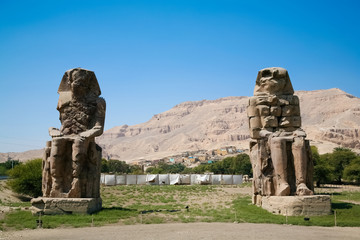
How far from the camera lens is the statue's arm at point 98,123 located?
11.3 m

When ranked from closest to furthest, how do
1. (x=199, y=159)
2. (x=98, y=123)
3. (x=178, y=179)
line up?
1. (x=98, y=123)
2. (x=178, y=179)
3. (x=199, y=159)

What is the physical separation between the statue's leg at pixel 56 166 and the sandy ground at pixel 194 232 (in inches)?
89.3

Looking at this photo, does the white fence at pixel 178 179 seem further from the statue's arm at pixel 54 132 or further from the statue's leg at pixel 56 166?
the statue's leg at pixel 56 166

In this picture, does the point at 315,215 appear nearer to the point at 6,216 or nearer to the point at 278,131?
the point at 278,131

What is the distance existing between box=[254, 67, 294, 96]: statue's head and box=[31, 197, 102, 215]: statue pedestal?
7.41 m

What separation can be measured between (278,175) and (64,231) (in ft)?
22.2

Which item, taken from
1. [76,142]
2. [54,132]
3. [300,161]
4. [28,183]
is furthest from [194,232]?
[28,183]

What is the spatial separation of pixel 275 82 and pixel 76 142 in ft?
24.2

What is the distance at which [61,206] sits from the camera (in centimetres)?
1062

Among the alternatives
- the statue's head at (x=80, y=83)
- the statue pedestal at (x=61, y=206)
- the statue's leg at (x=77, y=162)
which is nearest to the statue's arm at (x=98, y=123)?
the statue's leg at (x=77, y=162)

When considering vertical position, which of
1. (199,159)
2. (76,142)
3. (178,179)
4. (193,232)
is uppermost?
(199,159)

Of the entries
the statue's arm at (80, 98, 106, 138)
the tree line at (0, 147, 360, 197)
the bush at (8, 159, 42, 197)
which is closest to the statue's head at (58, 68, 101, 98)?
the statue's arm at (80, 98, 106, 138)

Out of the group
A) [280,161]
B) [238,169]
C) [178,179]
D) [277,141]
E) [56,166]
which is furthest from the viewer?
[238,169]

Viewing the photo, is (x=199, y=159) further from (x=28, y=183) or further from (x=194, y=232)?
(x=194, y=232)
